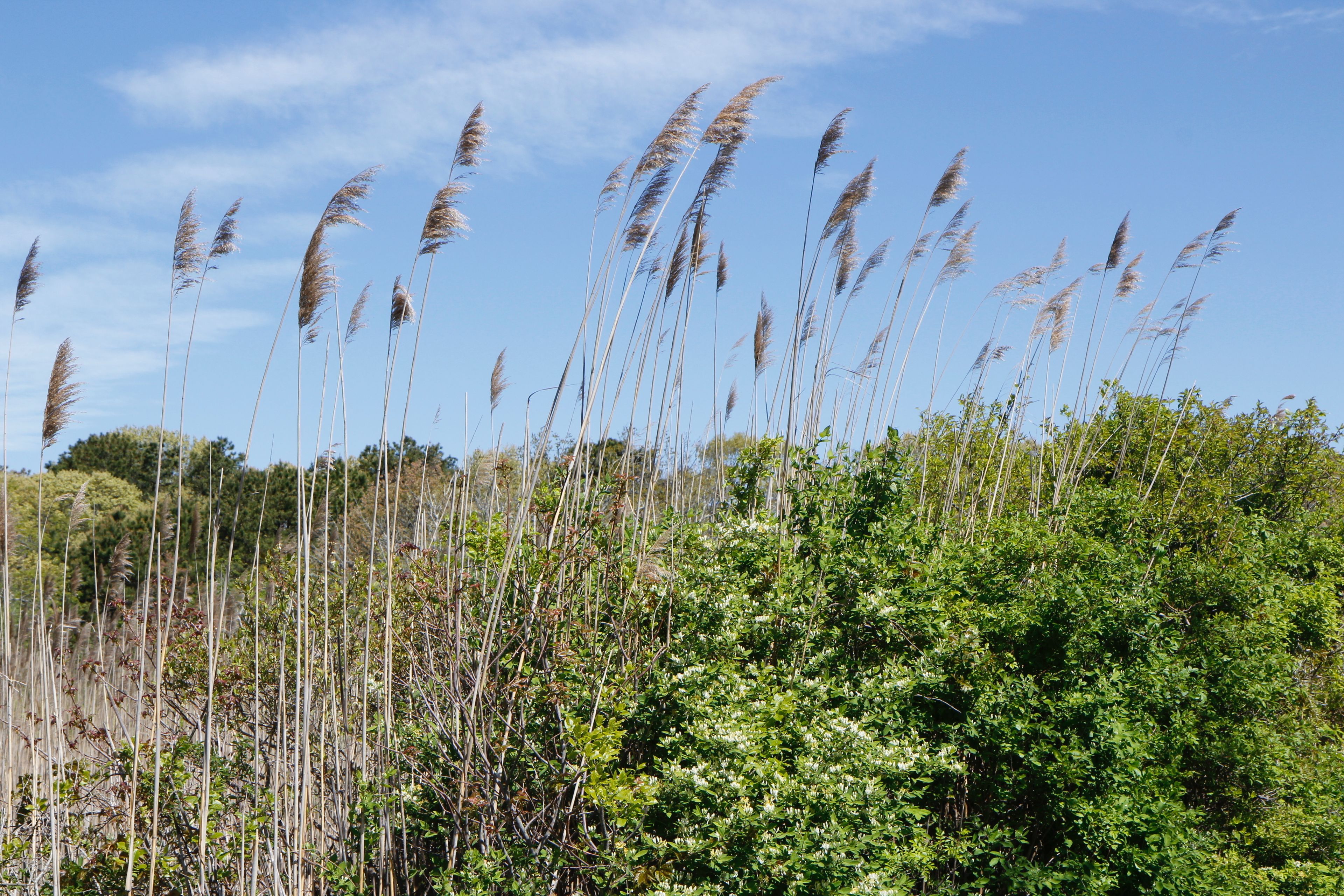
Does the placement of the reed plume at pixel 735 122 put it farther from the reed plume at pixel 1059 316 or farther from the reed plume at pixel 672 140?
the reed plume at pixel 1059 316

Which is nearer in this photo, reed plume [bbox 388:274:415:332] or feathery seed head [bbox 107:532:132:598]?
reed plume [bbox 388:274:415:332]

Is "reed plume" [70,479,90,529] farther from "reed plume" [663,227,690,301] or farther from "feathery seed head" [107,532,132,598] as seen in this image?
"reed plume" [663,227,690,301]

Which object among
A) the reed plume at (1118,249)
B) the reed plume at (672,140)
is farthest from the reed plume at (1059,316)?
the reed plume at (672,140)

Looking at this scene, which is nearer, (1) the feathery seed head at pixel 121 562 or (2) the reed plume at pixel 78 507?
(2) the reed plume at pixel 78 507

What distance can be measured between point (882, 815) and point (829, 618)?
122cm

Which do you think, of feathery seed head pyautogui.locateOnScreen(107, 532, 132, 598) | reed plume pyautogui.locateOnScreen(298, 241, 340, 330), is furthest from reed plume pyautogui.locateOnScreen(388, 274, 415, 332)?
feathery seed head pyautogui.locateOnScreen(107, 532, 132, 598)

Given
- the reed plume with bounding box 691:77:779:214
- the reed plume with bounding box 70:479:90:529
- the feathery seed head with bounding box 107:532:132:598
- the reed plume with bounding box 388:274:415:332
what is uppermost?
the reed plume with bounding box 691:77:779:214

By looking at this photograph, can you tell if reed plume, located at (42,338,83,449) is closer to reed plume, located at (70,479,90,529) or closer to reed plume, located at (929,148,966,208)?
reed plume, located at (70,479,90,529)

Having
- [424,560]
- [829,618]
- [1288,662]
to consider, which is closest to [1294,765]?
[1288,662]

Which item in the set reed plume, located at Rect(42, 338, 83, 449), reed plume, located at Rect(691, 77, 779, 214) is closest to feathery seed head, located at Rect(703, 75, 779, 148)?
reed plume, located at Rect(691, 77, 779, 214)

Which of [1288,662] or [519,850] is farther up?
[1288,662]

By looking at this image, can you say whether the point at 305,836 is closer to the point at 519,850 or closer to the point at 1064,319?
the point at 519,850

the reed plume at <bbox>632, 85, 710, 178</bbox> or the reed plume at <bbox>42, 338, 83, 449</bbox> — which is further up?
the reed plume at <bbox>632, 85, 710, 178</bbox>

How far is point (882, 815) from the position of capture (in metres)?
4.56
